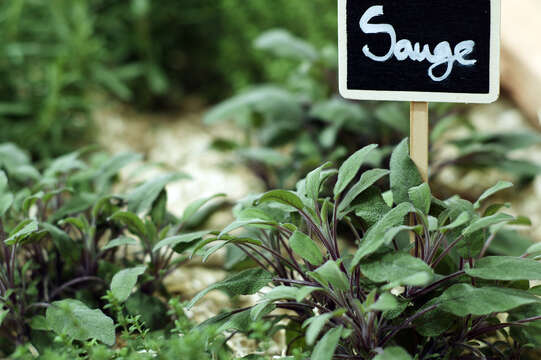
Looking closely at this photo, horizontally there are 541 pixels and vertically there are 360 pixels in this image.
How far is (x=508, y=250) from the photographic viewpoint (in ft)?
4.32

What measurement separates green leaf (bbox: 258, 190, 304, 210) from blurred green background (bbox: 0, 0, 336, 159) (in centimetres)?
131

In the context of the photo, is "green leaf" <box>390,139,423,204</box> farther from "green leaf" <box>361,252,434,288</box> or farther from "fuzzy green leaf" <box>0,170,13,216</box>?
"fuzzy green leaf" <box>0,170,13,216</box>

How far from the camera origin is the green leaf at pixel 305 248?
0.81m

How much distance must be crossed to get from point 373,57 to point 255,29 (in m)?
1.45

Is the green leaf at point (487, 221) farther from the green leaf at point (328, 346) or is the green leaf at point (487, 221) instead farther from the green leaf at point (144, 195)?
the green leaf at point (144, 195)

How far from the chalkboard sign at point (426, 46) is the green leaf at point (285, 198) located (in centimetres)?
27

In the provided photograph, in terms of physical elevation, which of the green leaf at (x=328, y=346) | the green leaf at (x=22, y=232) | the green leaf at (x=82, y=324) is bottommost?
the green leaf at (x=82, y=324)

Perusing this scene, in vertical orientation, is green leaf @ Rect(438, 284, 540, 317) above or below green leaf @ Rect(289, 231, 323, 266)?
below

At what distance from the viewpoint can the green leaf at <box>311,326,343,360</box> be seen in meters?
0.70

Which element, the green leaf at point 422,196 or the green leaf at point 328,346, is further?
the green leaf at point 422,196

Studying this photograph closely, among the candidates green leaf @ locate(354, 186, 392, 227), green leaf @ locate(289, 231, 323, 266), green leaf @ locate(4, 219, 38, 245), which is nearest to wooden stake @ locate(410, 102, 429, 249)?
green leaf @ locate(354, 186, 392, 227)

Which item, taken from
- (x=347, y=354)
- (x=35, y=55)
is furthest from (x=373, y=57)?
(x=35, y=55)

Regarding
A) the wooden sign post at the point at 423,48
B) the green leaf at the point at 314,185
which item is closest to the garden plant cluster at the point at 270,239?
the green leaf at the point at 314,185

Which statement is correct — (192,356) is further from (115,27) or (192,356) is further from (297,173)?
(115,27)
